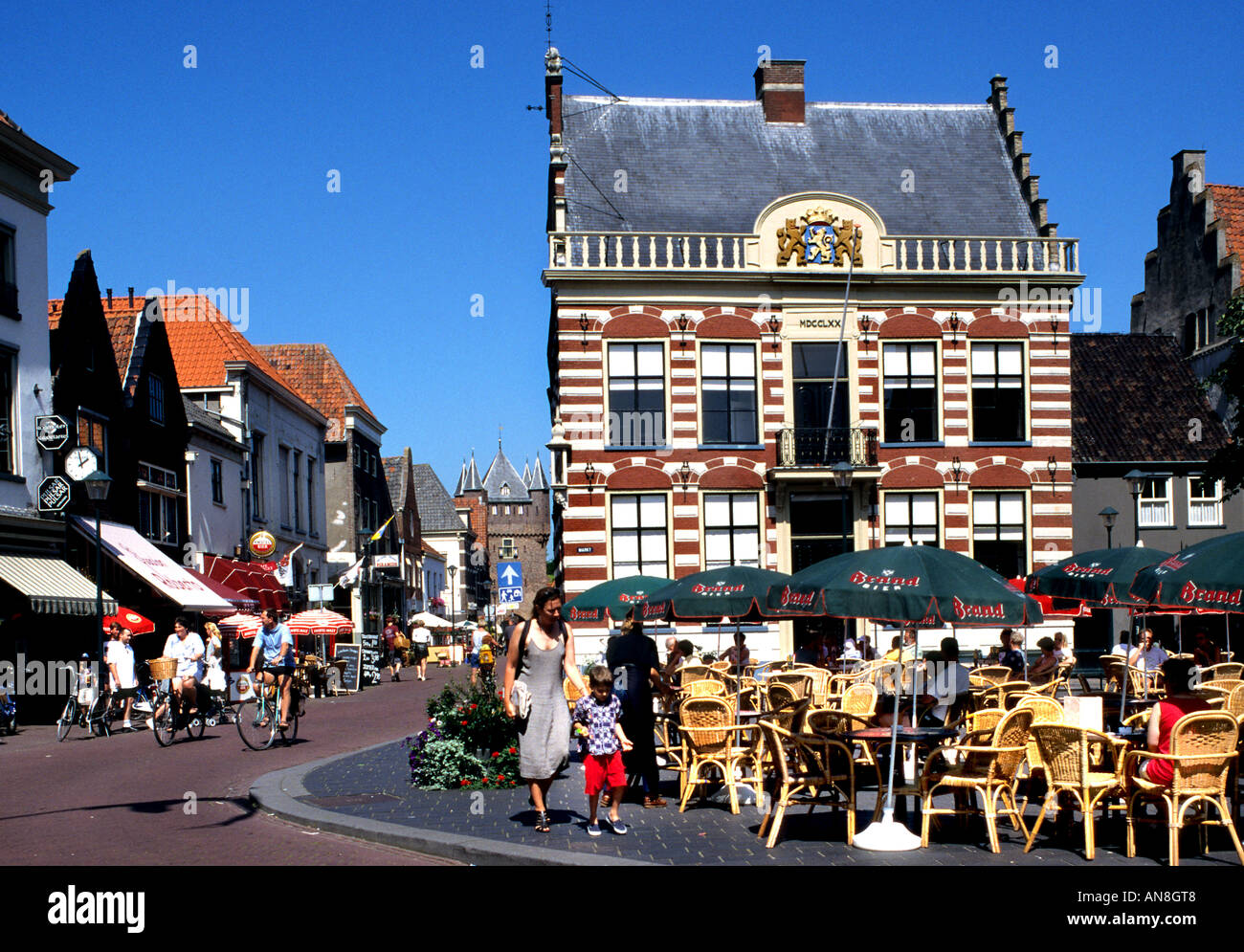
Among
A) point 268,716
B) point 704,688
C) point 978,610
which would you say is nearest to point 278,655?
point 268,716

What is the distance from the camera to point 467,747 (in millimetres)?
13656

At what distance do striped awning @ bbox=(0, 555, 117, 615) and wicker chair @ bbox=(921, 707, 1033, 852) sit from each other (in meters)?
18.8

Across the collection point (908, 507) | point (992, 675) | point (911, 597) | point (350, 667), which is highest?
point (908, 507)

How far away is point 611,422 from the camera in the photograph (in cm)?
3275

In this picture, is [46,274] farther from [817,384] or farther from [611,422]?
[817,384]

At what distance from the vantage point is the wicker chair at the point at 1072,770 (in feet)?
30.5

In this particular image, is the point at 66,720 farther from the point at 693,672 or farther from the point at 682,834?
the point at 682,834

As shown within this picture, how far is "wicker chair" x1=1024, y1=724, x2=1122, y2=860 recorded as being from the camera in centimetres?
930

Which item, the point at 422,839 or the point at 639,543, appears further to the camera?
the point at 639,543

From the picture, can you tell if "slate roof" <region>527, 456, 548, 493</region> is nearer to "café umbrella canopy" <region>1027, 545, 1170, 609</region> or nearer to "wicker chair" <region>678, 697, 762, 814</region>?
"café umbrella canopy" <region>1027, 545, 1170, 609</region>

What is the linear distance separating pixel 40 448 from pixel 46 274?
372 cm

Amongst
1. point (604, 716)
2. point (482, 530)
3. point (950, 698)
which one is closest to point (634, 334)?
point (950, 698)

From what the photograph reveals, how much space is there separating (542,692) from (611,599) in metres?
9.69

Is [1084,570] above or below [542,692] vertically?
above
